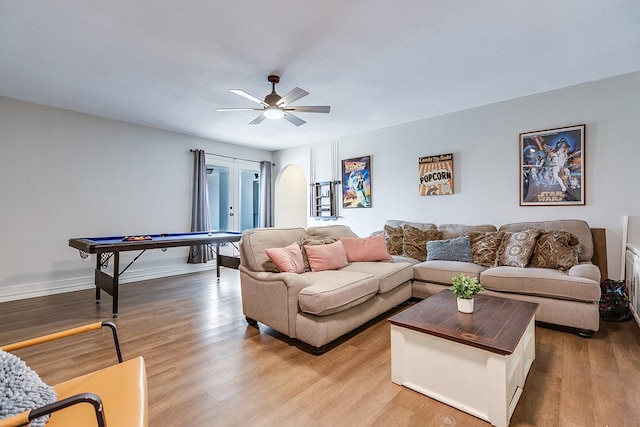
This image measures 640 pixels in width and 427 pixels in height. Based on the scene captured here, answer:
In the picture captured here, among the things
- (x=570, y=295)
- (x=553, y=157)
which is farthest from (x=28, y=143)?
(x=553, y=157)

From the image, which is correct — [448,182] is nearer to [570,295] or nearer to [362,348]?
[570,295]

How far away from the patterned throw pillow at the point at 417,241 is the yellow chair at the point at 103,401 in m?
3.37

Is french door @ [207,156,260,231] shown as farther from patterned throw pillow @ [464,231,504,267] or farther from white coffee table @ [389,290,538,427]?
white coffee table @ [389,290,538,427]

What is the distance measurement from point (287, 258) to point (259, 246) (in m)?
0.30

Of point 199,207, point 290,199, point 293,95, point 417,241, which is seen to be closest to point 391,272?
point 417,241

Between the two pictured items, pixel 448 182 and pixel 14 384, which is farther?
pixel 448 182

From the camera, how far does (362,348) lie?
2387 mm

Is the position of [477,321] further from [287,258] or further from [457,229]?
[457,229]

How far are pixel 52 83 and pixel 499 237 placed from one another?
538cm

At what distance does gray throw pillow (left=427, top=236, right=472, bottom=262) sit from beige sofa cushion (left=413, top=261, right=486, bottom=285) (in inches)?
4.8

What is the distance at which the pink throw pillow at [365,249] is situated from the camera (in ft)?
11.6

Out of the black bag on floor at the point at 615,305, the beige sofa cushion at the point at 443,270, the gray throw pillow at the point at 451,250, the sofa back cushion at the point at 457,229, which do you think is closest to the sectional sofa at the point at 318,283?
the beige sofa cushion at the point at 443,270

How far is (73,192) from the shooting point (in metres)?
4.22

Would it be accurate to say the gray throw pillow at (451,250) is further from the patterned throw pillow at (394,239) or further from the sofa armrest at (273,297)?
the sofa armrest at (273,297)
